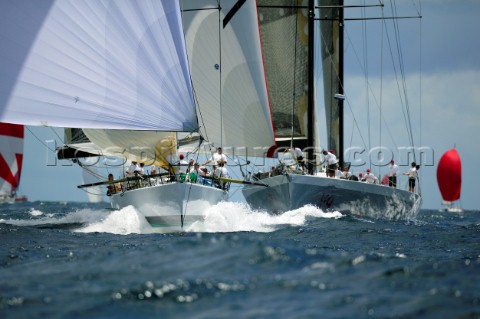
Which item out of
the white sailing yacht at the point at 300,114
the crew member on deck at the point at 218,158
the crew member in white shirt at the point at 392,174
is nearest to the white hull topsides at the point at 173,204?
the crew member on deck at the point at 218,158

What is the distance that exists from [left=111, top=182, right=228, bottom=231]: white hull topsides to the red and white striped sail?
27.8 m

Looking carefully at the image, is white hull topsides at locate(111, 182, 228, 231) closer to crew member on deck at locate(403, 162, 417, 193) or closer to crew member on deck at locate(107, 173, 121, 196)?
crew member on deck at locate(107, 173, 121, 196)

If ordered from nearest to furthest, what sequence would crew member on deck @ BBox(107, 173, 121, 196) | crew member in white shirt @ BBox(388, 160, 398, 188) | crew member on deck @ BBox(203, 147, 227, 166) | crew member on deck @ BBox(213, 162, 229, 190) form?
crew member on deck @ BBox(213, 162, 229, 190)
crew member on deck @ BBox(203, 147, 227, 166)
crew member on deck @ BBox(107, 173, 121, 196)
crew member in white shirt @ BBox(388, 160, 398, 188)

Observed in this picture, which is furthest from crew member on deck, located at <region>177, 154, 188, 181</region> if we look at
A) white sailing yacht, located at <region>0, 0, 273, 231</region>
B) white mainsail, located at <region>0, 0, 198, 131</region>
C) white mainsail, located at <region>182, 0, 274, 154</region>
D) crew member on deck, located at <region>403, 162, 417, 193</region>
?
crew member on deck, located at <region>403, 162, 417, 193</region>

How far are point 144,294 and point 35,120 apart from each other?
845 cm

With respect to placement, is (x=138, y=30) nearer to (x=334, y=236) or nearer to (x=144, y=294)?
(x=334, y=236)

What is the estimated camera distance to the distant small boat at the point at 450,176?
65562mm

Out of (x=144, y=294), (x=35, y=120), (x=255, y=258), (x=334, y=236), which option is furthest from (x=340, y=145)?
(x=144, y=294)

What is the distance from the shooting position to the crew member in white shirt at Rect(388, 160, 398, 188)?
1237 inches

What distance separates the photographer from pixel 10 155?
157ft

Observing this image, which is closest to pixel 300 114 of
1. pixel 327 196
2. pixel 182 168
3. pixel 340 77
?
pixel 340 77

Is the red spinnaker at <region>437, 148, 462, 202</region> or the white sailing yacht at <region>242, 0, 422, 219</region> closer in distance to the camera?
the white sailing yacht at <region>242, 0, 422, 219</region>

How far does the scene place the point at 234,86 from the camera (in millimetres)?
27328

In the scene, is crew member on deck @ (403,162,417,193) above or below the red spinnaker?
above
